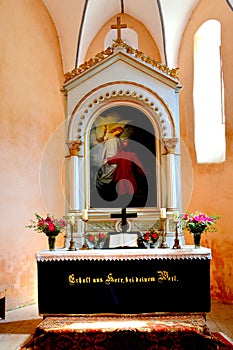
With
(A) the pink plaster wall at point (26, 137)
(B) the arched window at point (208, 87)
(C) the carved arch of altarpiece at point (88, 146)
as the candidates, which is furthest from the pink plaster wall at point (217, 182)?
(A) the pink plaster wall at point (26, 137)

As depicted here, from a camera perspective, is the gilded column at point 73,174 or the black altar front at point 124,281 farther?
the gilded column at point 73,174

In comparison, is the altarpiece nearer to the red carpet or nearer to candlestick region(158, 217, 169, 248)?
candlestick region(158, 217, 169, 248)

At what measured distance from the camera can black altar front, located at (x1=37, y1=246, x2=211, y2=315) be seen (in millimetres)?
6285

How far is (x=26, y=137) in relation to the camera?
8945 millimetres

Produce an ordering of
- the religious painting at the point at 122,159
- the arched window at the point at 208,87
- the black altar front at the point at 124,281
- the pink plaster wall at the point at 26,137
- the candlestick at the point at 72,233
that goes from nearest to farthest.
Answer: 1. the black altar front at the point at 124,281
2. the candlestick at the point at 72,233
3. the religious painting at the point at 122,159
4. the pink plaster wall at the point at 26,137
5. the arched window at the point at 208,87

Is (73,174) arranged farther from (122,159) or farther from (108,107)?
(108,107)

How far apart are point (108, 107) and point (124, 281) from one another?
121 inches

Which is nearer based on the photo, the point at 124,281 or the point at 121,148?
the point at 124,281

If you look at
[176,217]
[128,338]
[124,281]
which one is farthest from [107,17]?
[128,338]

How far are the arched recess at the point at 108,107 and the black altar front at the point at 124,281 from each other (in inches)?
44.3

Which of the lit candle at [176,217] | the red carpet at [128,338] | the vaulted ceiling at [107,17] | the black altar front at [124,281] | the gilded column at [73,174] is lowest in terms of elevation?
the red carpet at [128,338]

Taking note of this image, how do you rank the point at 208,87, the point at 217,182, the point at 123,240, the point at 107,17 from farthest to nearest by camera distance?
the point at 107,17 < the point at 208,87 < the point at 217,182 < the point at 123,240

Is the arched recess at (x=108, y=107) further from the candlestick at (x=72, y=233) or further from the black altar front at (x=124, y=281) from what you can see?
the black altar front at (x=124, y=281)

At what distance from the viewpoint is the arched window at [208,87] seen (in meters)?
9.38
